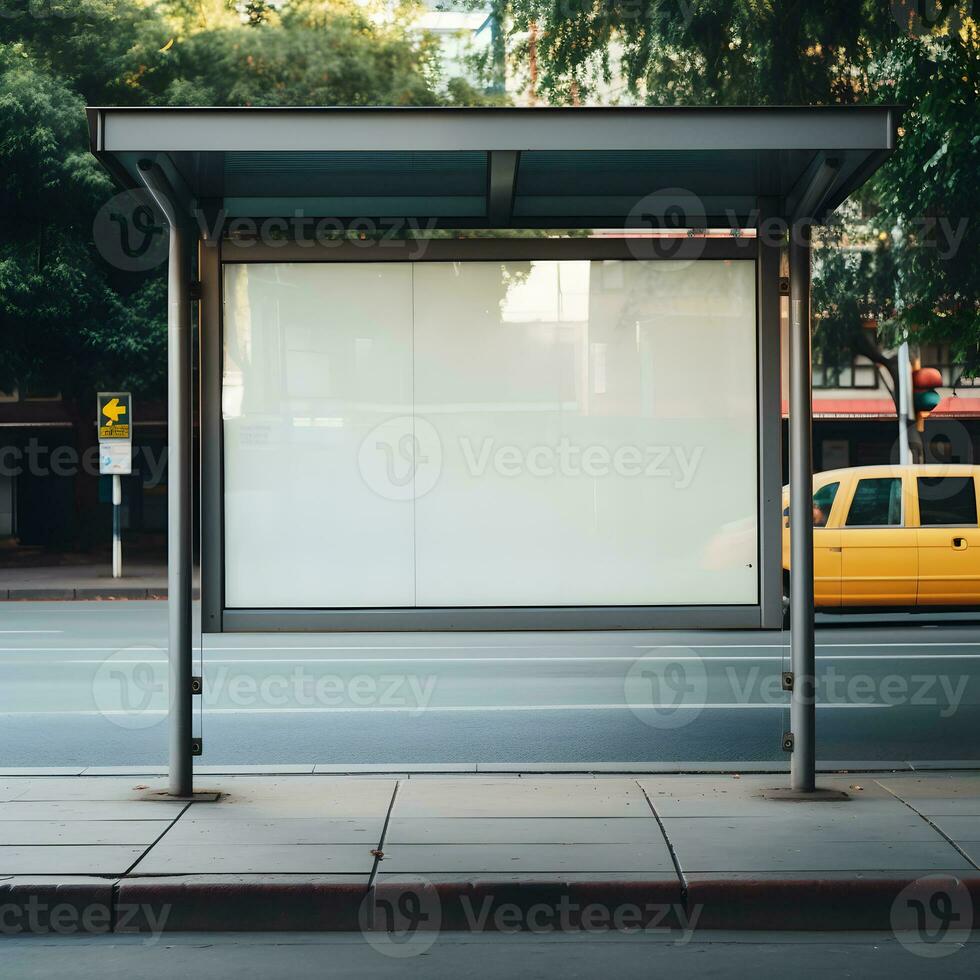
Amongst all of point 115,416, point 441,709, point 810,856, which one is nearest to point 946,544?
point 441,709

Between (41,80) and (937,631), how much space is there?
16122mm

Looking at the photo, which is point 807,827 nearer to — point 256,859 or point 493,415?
point 256,859

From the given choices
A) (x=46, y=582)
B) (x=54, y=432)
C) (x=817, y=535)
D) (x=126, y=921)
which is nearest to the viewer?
(x=126, y=921)

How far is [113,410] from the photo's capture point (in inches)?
802

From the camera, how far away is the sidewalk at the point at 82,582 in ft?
65.1

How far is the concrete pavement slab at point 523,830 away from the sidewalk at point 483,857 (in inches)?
0.5

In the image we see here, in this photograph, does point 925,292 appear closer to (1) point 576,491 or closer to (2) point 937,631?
(2) point 937,631

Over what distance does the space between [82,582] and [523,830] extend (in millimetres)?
16604

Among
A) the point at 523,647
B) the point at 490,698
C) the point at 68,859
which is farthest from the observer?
the point at 523,647

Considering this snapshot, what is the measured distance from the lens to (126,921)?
4.90 metres

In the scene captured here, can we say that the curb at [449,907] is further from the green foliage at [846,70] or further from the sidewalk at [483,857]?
the green foliage at [846,70]

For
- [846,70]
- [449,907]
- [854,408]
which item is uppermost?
[846,70]

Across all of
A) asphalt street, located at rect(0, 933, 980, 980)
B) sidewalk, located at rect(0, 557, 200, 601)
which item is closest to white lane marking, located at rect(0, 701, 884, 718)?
asphalt street, located at rect(0, 933, 980, 980)

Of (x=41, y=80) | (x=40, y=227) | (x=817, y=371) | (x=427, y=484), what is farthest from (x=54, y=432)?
(x=427, y=484)
